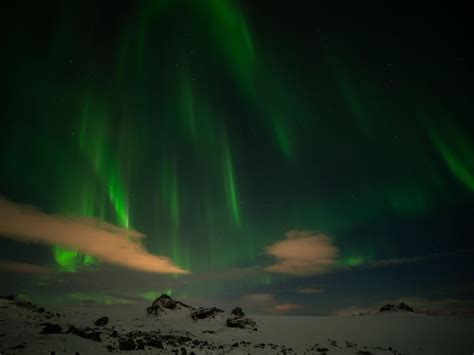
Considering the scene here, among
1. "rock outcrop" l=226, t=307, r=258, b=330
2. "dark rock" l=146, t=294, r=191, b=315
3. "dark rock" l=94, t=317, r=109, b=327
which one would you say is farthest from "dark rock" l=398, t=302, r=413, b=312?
"dark rock" l=94, t=317, r=109, b=327

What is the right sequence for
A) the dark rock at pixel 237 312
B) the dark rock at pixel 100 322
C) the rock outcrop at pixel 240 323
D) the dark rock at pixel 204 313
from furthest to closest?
the dark rock at pixel 237 312, the dark rock at pixel 204 313, the rock outcrop at pixel 240 323, the dark rock at pixel 100 322

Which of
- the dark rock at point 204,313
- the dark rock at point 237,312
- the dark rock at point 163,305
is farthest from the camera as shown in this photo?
the dark rock at point 163,305

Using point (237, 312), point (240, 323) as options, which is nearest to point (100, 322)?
point (240, 323)

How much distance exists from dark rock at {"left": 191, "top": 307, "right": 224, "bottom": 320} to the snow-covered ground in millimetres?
1095

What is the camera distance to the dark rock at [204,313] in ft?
153

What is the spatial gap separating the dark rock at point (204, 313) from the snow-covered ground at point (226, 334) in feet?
3.59

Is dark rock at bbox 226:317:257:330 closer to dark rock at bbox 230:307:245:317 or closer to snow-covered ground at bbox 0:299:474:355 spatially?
snow-covered ground at bbox 0:299:474:355

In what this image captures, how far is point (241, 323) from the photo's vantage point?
4234 centimetres

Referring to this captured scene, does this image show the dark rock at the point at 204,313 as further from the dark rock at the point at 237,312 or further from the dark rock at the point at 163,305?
the dark rock at the point at 163,305

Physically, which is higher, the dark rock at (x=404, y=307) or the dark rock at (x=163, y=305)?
the dark rock at (x=163, y=305)

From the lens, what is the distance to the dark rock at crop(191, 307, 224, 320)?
4666 centimetres

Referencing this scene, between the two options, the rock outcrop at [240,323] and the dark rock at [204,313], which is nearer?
the rock outcrop at [240,323]

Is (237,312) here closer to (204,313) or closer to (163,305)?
(204,313)

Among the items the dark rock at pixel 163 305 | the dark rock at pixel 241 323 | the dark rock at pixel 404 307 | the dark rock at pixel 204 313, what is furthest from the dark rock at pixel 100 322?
the dark rock at pixel 404 307
